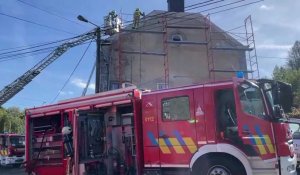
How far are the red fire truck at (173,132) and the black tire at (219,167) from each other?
0.07 feet

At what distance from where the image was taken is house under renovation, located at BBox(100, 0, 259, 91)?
24.4 metres

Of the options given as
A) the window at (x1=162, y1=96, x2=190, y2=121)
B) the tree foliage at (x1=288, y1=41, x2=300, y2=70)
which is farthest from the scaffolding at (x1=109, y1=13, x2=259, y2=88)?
the tree foliage at (x1=288, y1=41, x2=300, y2=70)

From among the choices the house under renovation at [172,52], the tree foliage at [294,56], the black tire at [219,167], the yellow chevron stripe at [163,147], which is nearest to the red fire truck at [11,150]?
the house under renovation at [172,52]

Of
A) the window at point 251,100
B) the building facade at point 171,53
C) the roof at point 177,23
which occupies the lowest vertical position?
the window at point 251,100

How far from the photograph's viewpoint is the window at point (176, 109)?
29.5ft

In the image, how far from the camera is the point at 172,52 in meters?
25.8

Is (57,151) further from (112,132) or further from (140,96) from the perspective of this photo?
(140,96)

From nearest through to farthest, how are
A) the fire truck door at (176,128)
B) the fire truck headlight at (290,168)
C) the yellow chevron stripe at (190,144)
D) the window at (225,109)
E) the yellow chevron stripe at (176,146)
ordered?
1. the fire truck headlight at (290,168)
2. the window at (225,109)
3. the yellow chevron stripe at (190,144)
4. the fire truck door at (176,128)
5. the yellow chevron stripe at (176,146)

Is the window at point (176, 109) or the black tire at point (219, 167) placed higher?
the window at point (176, 109)

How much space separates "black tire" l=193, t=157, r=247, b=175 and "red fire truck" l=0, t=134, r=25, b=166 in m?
17.9

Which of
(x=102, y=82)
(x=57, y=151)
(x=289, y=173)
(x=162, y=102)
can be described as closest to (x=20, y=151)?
(x=102, y=82)

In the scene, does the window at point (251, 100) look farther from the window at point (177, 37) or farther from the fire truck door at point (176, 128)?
the window at point (177, 37)

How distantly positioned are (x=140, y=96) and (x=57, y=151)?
11.8 ft

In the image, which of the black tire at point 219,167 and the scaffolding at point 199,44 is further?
the scaffolding at point 199,44
